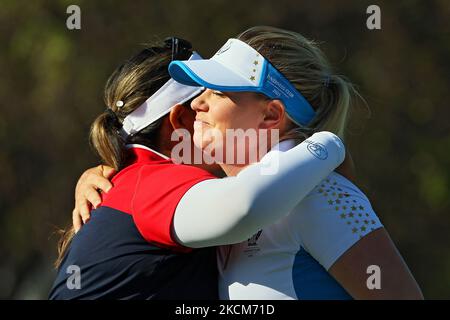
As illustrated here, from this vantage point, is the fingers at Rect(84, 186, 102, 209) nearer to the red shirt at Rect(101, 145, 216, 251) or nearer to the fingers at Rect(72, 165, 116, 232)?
the fingers at Rect(72, 165, 116, 232)

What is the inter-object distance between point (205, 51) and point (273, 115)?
20.4ft

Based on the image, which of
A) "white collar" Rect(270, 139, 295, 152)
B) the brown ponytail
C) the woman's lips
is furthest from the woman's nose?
"white collar" Rect(270, 139, 295, 152)

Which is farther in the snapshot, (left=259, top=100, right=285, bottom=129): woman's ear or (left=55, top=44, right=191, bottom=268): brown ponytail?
(left=55, top=44, right=191, bottom=268): brown ponytail

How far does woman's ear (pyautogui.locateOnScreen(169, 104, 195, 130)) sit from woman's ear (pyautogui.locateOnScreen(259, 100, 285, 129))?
344mm

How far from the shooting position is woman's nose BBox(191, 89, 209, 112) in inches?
112

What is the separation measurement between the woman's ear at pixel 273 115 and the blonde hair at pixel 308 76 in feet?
0.14

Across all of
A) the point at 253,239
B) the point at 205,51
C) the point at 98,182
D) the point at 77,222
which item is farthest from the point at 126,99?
the point at 205,51

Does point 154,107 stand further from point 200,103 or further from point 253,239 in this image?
point 253,239

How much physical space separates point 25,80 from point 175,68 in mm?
7181

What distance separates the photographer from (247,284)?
8.45 ft

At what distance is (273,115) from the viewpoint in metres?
2.76

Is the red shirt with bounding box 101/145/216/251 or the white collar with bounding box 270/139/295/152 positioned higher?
the white collar with bounding box 270/139/295/152

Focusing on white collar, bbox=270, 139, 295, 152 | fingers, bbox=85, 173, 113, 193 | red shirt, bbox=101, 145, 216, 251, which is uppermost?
white collar, bbox=270, 139, 295, 152
